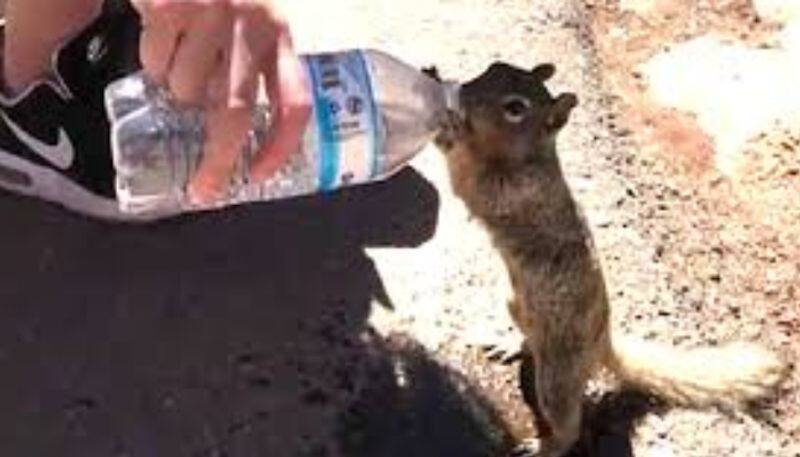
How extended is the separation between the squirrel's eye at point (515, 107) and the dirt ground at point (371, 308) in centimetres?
59

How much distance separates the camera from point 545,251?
327 centimetres

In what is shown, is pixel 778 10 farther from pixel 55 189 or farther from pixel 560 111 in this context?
pixel 55 189

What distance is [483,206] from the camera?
3.33 m

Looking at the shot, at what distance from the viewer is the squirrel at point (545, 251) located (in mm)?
3221

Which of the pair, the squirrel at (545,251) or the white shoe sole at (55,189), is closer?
the squirrel at (545,251)

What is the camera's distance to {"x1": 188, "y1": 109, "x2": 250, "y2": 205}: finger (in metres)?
2.18

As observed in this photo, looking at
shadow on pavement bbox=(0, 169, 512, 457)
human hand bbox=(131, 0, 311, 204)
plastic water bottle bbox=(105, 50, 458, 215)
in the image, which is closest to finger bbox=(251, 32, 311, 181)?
human hand bbox=(131, 0, 311, 204)

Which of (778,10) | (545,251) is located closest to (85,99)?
(545,251)

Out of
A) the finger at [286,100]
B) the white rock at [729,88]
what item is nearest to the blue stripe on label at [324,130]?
the finger at [286,100]

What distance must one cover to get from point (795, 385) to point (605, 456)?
0.47 meters

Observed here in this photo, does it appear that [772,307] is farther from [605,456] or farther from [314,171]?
[314,171]

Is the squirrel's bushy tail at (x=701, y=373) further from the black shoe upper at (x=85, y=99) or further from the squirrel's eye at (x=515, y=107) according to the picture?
the black shoe upper at (x=85, y=99)

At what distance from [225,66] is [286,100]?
3.5 inches

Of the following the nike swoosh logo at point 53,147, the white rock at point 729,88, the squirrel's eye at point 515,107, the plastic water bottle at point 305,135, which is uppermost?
the plastic water bottle at point 305,135
